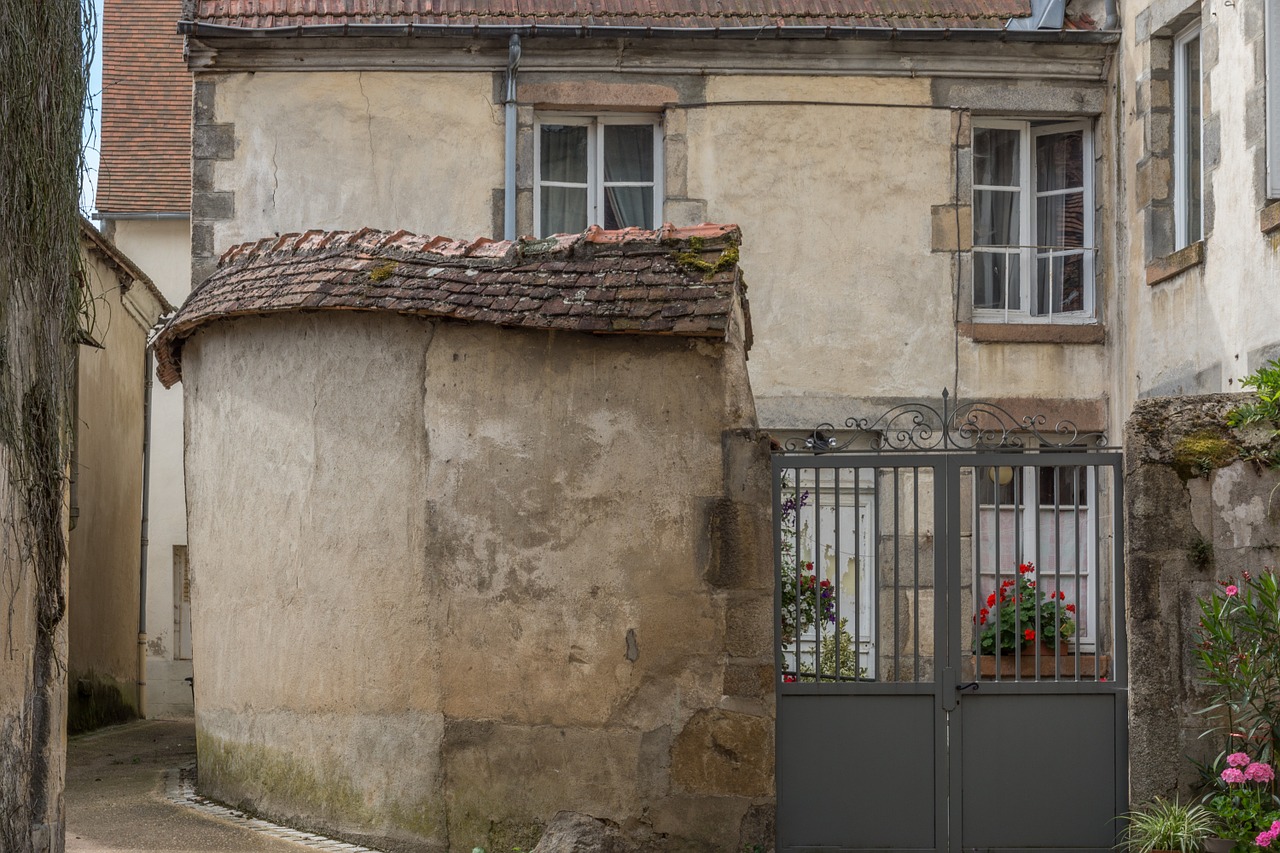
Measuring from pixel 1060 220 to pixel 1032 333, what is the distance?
39.4 inches

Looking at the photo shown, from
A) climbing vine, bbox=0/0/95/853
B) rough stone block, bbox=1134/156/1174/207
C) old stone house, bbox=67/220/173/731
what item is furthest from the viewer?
old stone house, bbox=67/220/173/731

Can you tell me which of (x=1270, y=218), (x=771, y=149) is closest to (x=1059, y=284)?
(x=771, y=149)

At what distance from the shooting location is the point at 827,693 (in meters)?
7.56

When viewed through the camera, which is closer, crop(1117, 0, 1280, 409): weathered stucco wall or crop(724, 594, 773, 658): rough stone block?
crop(724, 594, 773, 658): rough stone block

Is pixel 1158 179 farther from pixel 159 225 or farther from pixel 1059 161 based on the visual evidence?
pixel 159 225

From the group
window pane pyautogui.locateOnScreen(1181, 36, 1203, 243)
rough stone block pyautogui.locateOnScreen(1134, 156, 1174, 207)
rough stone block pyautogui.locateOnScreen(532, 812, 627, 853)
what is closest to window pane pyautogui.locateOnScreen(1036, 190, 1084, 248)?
rough stone block pyautogui.locateOnScreen(1134, 156, 1174, 207)

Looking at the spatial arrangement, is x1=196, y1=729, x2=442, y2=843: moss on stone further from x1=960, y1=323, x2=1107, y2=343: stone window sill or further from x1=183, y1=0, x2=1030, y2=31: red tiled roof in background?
x1=960, y1=323, x2=1107, y2=343: stone window sill

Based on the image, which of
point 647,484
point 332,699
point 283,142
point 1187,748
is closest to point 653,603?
point 647,484

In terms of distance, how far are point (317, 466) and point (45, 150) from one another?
2.68m

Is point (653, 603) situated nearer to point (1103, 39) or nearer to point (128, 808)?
point (128, 808)

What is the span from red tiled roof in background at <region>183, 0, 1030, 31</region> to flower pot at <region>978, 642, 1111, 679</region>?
5429 millimetres

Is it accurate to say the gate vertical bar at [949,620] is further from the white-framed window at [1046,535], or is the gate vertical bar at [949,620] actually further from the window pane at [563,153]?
the window pane at [563,153]

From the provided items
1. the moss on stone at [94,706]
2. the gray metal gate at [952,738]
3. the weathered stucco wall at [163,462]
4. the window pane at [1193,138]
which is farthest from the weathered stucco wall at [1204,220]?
the weathered stucco wall at [163,462]

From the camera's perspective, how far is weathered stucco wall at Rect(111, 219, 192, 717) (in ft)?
66.0
